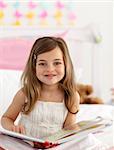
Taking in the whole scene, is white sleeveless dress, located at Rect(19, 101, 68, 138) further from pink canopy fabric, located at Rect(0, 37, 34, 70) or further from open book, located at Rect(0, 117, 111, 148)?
pink canopy fabric, located at Rect(0, 37, 34, 70)

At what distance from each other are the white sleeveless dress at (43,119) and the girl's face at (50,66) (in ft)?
0.27

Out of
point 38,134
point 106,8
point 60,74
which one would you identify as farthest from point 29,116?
point 106,8

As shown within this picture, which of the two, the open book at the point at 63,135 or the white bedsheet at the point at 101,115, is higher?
the open book at the point at 63,135

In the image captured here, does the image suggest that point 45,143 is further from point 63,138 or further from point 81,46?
point 81,46

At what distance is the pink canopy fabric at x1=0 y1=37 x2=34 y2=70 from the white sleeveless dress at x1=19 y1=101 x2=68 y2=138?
0.94 meters

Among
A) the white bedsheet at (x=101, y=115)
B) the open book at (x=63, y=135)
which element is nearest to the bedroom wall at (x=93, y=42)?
the white bedsheet at (x=101, y=115)

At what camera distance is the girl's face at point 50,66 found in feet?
3.83

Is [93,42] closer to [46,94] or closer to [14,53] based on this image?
[14,53]

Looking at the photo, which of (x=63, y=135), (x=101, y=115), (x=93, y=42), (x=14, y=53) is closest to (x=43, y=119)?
(x=63, y=135)

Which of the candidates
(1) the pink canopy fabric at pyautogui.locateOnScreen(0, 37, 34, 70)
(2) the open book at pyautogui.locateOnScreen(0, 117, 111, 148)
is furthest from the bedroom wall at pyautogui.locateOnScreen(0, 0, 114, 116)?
(2) the open book at pyautogui.locateOnScreen(0, 117, 111, 148)

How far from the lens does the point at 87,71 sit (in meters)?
2.66

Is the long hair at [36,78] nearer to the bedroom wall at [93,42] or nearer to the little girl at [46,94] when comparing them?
the little girl at [46,94]

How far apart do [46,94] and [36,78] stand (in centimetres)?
6

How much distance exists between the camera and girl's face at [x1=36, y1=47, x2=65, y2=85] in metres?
1.17
